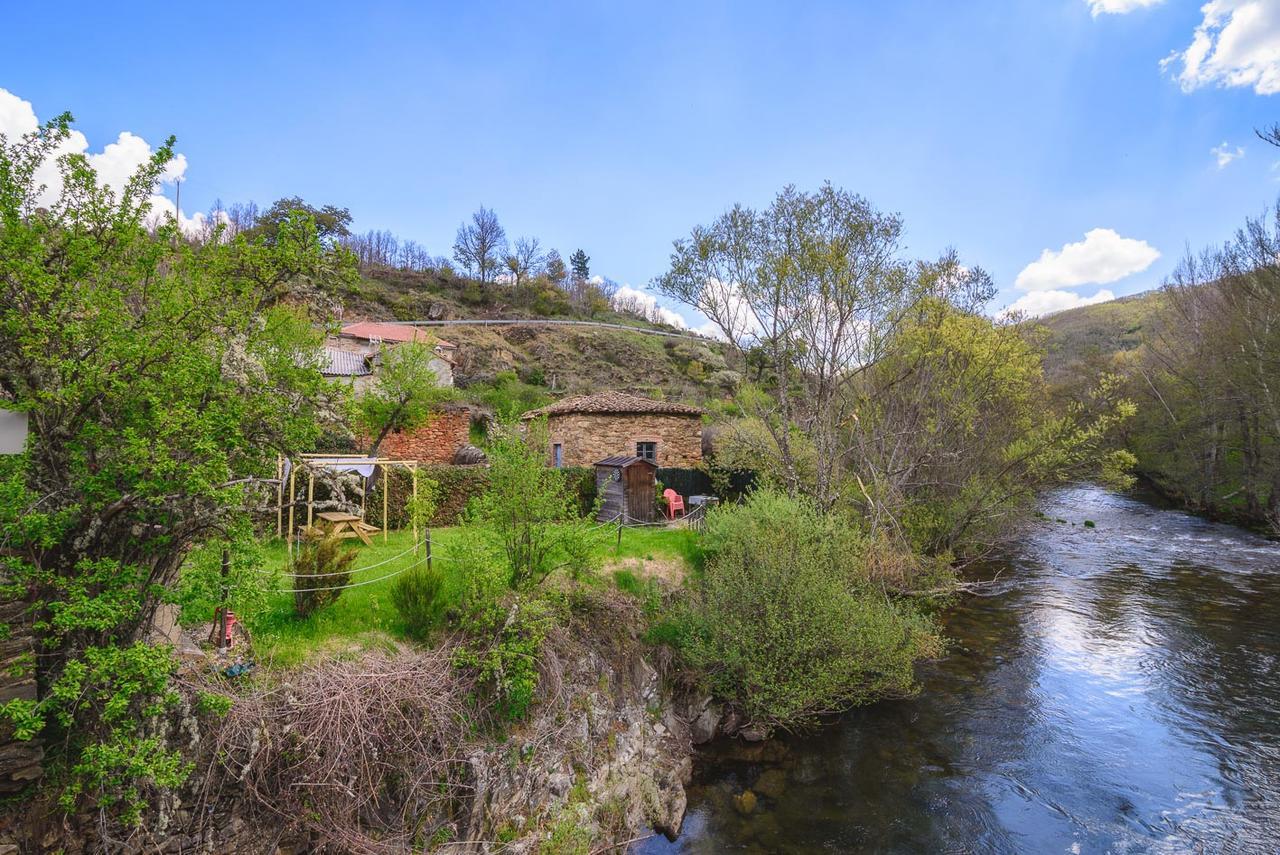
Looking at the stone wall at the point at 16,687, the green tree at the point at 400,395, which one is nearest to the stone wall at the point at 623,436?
the green tree at the point at 400,395

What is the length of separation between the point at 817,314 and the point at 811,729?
9.36m

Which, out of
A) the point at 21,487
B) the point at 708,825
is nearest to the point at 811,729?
the point at 708,825

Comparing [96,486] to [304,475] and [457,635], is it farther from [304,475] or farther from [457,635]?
[304,475]

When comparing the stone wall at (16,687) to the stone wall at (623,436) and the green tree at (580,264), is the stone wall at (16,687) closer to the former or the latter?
the stone wall at (623,436)

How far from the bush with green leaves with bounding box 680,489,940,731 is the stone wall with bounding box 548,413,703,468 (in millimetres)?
11530

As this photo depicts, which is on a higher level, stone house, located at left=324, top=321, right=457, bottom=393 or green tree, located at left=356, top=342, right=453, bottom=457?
stone house, located at left=324, top=321, right=457, bottom=393

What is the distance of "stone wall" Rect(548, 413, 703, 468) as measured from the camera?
69.1 ft

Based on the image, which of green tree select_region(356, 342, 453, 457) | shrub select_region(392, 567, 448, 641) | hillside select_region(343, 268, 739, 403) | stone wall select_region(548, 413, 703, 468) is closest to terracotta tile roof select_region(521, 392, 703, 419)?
stone wall select_region(548, 413, 703, 468)

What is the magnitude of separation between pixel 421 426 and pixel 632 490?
10.2 m

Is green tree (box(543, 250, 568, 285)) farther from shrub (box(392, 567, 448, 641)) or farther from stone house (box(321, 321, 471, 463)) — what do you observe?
shrub (box(392, 567, 448, 641))

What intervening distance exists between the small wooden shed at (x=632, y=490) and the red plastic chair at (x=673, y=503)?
724mm

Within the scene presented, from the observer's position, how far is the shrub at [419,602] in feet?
23.8

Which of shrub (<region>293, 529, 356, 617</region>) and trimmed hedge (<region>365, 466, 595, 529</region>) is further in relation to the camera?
trimmed hedge (<region>365, 466, 595, 529</region>)

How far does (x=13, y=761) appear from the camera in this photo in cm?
408
